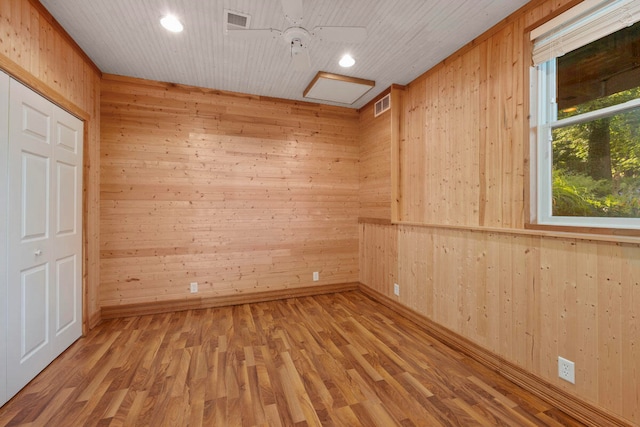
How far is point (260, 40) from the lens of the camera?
2580mm

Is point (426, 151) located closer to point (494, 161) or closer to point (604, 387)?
point (494, 161)

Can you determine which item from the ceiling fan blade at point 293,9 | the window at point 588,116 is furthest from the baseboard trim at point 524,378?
the ceiling fan blade at point 293,9

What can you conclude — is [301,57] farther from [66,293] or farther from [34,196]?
[66,293]

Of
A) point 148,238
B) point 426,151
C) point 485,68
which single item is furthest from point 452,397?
point 148,238

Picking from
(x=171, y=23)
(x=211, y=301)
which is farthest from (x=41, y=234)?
(x=171, y=23)

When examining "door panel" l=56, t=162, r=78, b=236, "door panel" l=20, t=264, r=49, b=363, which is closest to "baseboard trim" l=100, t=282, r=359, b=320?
"door panel" l=20, t=264, r=49, b=363

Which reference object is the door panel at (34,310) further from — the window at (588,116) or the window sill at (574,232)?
the window at (588,116)

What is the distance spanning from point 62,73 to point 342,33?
101 inches

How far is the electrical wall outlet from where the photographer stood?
1.77 m

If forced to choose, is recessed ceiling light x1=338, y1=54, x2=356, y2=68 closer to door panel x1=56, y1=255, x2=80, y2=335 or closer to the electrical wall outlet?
the electrical wall outlet

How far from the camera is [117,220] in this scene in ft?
10.9

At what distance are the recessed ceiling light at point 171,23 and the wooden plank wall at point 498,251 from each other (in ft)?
8.61

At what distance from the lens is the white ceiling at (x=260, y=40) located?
84.9 inches

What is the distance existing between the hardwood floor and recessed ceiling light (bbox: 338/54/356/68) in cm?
293
